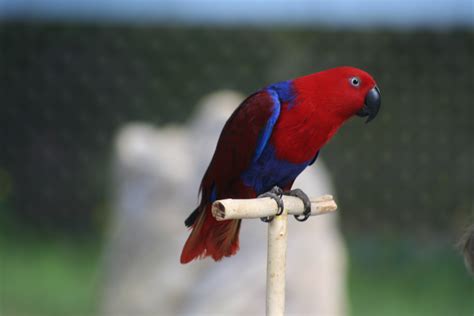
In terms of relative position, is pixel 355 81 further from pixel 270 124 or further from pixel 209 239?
pixel 209 239

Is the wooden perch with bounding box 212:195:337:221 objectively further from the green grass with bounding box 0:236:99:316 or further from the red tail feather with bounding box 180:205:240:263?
the green grass with bounding box 0:236:99:316

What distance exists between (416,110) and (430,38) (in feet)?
0.92

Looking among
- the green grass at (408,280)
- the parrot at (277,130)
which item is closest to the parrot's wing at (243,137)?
the parrot at (277,130)

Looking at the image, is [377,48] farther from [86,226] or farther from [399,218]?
[86,226]

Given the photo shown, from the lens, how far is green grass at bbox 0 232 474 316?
3020 millimetres

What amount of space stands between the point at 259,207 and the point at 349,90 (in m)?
0.16

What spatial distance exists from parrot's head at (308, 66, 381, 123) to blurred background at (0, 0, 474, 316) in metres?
2.12

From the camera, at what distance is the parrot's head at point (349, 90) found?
910 mm

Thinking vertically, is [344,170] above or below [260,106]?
above

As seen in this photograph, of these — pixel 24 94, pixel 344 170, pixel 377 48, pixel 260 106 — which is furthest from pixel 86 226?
pixel 260 106

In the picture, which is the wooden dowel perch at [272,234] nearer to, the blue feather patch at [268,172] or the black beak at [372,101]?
the blue feather patch at [268,172]

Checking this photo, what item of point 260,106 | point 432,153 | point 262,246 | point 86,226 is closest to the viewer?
point 260,106

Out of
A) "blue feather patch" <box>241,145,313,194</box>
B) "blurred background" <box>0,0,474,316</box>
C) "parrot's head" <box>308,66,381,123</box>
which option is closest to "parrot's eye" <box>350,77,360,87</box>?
"parrot's head" <box>308,66,381,123</box>

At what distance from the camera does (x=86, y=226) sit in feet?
10.8
